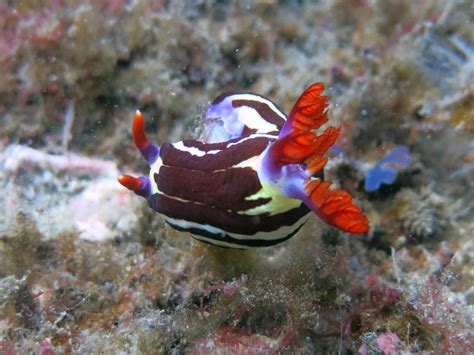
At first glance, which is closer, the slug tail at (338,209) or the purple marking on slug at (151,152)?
the slug tail at (338,209)

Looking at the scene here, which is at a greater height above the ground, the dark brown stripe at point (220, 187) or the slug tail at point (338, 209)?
the slug tail at point (338, 209)

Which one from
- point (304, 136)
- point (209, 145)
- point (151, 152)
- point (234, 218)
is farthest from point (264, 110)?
point (304, 136)

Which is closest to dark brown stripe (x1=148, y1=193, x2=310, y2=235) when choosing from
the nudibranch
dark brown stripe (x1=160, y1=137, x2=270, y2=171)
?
the nudibranch

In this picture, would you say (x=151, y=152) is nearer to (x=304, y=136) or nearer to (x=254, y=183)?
(x=254, y=183)

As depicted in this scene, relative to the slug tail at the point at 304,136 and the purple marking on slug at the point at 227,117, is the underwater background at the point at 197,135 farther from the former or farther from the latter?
the slug tail at the point at 304,136

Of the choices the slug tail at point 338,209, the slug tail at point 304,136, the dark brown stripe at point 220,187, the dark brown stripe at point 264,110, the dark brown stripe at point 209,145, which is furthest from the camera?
the dark brown stripe at point 264,110

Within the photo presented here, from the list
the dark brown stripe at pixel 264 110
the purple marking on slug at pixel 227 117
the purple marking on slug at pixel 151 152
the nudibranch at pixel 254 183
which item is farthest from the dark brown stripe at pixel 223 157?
the purple marking on slug at pixel 227 117

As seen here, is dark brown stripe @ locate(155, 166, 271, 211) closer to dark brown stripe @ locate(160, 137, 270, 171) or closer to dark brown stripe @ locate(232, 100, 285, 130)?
dark brown stripe @ locate(160, 137, 270, 171)
